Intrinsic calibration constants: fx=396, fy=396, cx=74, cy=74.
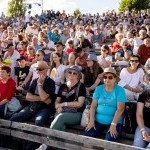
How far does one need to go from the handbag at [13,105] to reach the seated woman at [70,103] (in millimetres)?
1051

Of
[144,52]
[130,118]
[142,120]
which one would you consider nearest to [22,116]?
[130,118]

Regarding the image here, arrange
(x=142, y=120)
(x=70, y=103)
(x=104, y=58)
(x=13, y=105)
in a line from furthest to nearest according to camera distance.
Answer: (x=104, y=58), (x=13, y=105), (x=70, y=103), (x=142, y=120)

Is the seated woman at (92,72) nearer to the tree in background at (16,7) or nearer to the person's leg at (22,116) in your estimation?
the person's leg at (22,116)

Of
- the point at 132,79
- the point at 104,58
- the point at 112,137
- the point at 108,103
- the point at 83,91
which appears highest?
the point at 104,58

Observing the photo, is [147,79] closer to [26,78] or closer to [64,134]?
[64,134]

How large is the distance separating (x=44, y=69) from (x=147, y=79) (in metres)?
2.03

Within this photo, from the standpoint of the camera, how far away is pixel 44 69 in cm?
769

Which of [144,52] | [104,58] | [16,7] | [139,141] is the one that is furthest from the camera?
[16,7]

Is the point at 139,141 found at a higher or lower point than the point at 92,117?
lower

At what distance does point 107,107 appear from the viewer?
21.9ft

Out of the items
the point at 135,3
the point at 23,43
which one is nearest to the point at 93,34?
the point at 23,43

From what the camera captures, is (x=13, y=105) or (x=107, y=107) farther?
(x=13, y=105)

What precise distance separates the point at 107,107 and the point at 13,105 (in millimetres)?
2270

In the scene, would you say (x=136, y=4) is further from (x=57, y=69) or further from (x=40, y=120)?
(x=40, y=120)
